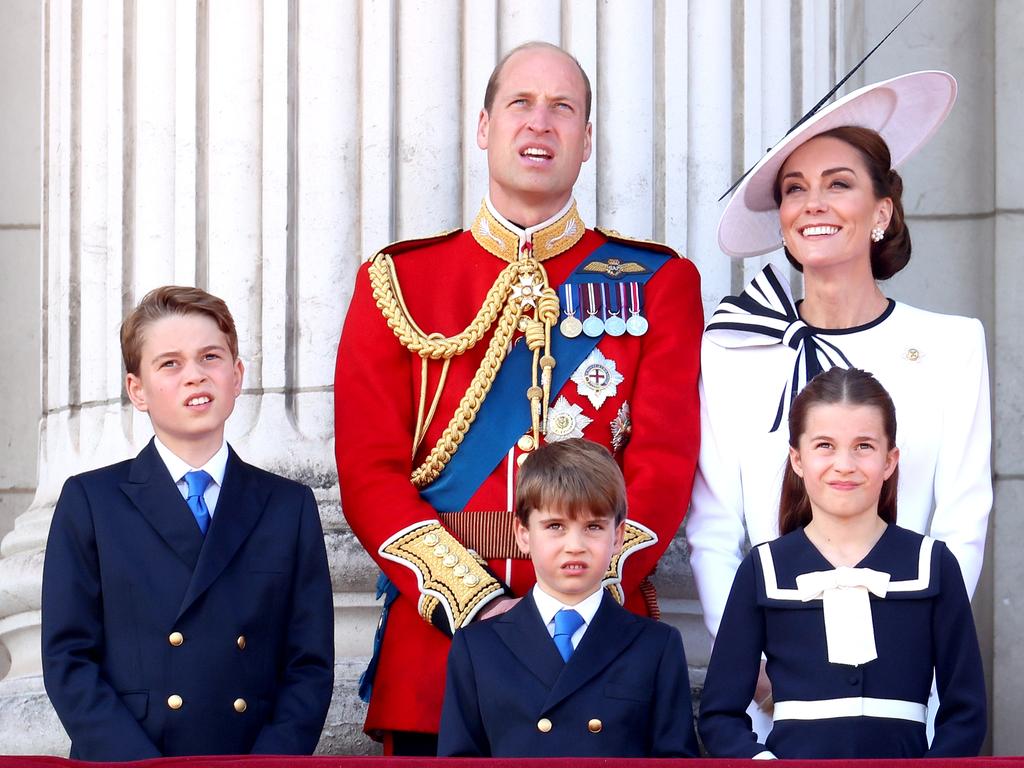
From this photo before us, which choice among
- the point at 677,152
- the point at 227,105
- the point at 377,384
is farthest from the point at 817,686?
the point at 227,105

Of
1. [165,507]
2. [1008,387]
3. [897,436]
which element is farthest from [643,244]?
[1008,387]

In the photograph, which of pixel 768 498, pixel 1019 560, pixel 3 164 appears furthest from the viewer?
pixel 3 164

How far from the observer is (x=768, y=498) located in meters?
4.03

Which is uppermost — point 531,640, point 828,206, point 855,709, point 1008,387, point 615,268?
point 828,206

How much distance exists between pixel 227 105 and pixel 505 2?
2.50ft

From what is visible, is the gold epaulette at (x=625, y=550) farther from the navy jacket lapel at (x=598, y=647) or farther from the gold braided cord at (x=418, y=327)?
the gold braided cord at (x=418, y=327)

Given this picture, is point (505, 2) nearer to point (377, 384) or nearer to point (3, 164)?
point (377, 384)

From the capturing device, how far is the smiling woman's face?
4074mm

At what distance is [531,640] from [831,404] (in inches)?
28.1

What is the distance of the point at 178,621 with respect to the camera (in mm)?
3629

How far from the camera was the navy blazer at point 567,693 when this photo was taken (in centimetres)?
351

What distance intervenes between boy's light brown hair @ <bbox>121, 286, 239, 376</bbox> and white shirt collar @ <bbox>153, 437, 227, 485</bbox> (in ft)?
0.56

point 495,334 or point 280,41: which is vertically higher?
point 280,41

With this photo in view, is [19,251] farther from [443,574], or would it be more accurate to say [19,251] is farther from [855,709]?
[855,709]
